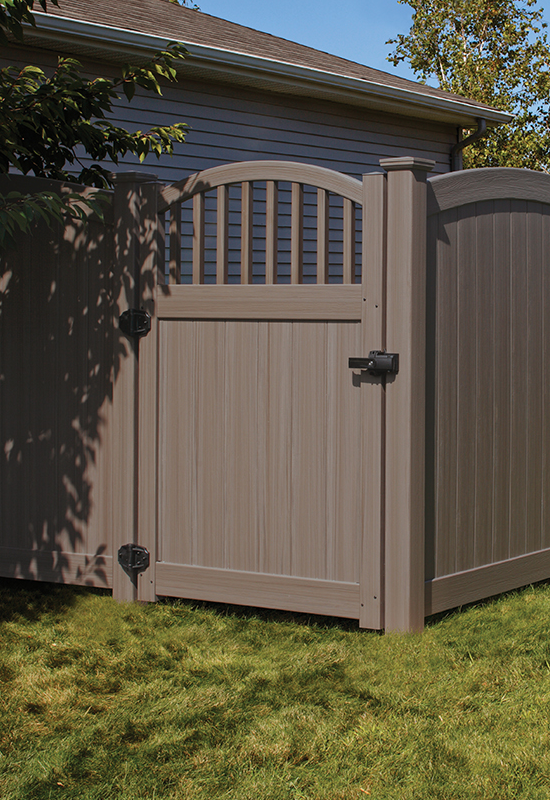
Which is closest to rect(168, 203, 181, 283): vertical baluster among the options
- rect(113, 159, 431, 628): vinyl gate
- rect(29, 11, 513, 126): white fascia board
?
rect(113, 159, 431, 628): vinyl gate

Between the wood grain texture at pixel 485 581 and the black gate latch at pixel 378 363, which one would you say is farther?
the wood grain texture at pixel 485 581

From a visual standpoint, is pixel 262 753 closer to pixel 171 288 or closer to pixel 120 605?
pixel 120 605

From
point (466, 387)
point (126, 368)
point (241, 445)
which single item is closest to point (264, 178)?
point (126, 368)

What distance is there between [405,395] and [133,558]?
5.21 feet

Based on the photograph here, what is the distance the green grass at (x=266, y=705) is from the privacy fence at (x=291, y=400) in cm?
22

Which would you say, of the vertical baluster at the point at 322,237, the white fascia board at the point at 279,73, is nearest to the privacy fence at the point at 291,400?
the vertical baluster at the point at 322,237

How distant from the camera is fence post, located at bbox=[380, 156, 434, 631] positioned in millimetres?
3277

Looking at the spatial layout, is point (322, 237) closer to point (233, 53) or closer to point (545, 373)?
point (545, 373)

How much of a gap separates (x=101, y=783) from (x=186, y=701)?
21.5 inches

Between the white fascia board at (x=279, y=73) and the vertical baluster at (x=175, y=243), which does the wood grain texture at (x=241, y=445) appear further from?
the white fascia board at (x=279, y=73)

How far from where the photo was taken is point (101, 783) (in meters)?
2.25

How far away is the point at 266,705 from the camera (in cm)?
Answer: 272

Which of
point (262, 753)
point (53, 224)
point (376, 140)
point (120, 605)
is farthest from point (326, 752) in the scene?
point (376, 140)

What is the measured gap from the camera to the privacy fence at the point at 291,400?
3348mm
